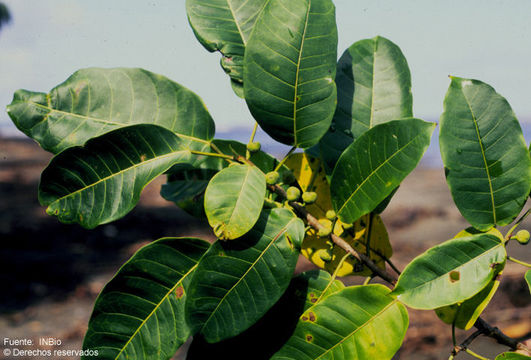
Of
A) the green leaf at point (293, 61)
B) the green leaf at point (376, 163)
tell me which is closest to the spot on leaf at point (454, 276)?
the green leaf at point (376, 163)

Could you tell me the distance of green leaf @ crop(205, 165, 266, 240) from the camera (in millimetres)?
484

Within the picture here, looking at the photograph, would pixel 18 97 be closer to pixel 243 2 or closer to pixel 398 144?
pixel 243 2

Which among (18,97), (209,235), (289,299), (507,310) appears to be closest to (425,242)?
(507,310)

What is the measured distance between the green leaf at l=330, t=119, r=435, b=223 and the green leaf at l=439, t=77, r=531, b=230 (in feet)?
0.14

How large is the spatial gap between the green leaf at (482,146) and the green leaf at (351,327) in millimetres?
164

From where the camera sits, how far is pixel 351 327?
524 millimetres

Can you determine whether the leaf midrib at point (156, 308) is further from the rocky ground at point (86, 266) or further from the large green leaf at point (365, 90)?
the rocky ground at point (86, 266)

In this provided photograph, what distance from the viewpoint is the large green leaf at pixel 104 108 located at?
1.85 feet

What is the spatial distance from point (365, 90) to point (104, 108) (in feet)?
1.23

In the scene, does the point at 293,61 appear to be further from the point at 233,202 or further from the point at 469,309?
the point at 469,309

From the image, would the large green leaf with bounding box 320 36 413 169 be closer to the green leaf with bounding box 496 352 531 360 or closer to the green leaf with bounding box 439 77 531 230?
the green leaf with bounding box 439 77 531 230

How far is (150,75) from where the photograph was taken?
22.9 inches

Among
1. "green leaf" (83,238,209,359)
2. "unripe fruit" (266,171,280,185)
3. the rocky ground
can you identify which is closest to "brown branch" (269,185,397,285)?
"unripe fruit" (266,171,280,185)

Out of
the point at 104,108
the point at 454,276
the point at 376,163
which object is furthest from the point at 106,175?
the point at 454,276
